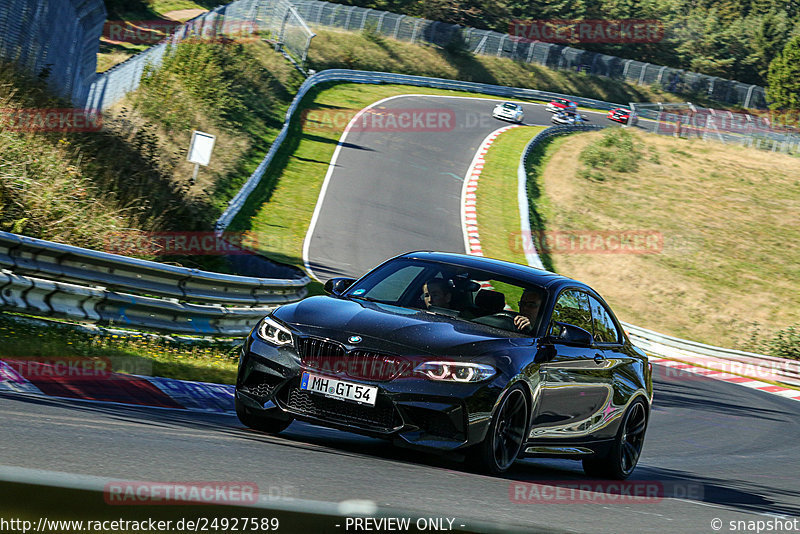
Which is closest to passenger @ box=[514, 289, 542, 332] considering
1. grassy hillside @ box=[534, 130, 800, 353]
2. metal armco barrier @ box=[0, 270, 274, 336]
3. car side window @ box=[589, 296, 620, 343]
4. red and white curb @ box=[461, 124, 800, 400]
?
car side window @ box=[589, 296, 620, 343]

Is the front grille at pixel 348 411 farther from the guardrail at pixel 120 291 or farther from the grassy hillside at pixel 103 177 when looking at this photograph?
the grassy hillside at pixel 103 177

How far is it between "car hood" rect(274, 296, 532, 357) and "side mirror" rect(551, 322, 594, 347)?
0.39 metres

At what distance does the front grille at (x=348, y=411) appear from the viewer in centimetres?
637

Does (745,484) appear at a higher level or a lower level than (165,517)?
lower

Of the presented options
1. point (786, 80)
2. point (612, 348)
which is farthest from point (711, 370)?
point (786, 80)

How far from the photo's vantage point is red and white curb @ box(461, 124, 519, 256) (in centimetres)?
2825

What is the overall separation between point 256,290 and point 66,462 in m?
7.62

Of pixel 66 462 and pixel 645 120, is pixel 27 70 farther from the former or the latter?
pixel 645 120

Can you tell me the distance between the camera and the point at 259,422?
714 centimetres

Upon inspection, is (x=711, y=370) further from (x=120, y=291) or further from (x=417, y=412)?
(x=417, y=412)

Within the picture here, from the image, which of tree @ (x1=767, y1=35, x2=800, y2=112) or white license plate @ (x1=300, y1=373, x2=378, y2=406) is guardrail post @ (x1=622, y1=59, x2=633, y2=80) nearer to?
tree @ (x1=767, y1=35, x2=800, y2=112)

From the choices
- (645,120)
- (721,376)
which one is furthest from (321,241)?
(645,120)

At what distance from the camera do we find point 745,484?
9523 millimetres

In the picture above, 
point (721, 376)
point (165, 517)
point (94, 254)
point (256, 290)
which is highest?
point (165, 517)
